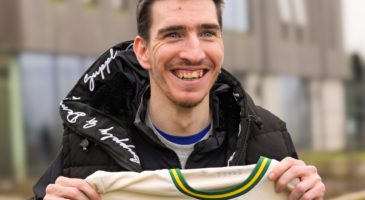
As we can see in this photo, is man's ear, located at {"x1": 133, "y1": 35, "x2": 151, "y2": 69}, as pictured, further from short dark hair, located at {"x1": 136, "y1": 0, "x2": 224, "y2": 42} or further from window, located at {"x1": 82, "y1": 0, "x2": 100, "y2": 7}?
window, located at {"x1": 82, "y1": 0, "x2": 100, "y2": 7}

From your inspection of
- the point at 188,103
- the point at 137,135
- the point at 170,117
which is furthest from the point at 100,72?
the point at 188,103

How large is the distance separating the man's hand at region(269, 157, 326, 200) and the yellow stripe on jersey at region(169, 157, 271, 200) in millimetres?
99

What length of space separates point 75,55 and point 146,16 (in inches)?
645

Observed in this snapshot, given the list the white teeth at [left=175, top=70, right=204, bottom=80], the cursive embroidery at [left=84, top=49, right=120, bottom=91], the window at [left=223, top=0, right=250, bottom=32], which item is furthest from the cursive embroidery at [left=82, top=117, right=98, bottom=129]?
the window at [left=223, top=0, right=250, bottom=32]

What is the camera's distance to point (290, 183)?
8.04ft

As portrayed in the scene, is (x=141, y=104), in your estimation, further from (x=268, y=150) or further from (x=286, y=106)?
(x=286, y=106)

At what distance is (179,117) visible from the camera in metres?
2.62

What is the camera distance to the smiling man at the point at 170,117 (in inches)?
97.2

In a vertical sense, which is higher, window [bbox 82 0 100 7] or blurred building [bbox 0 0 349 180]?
window [bbox 82 0 100 7]

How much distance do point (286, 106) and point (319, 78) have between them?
4010 mm

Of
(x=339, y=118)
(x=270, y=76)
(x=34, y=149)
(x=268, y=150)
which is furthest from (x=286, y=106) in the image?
(x=268, y=150)

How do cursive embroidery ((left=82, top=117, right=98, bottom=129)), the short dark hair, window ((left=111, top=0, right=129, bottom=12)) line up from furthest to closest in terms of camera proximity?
window ((left=111, top=0, right=129, bottom=12)), cursive embroidery ((left=82, top=117, right=98, bottom=129)), the short dark hair

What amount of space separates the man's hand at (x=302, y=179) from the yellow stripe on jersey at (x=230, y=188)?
0.32ft

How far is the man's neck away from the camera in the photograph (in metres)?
2.61
